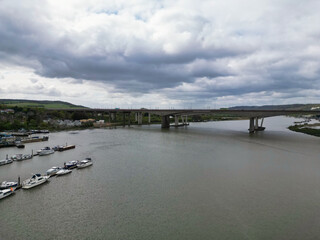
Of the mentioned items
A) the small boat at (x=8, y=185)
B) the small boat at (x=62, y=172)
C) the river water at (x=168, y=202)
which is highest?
the small boat at (x=8, y=185)

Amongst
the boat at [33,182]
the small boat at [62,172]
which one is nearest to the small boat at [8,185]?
the boat at [33,182]

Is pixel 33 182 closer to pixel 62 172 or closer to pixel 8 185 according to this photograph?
pixel 8 185

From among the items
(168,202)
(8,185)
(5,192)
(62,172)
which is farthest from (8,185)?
(168,202)

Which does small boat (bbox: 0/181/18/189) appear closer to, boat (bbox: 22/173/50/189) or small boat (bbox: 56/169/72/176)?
boat (bbox: 22/173/50/189)

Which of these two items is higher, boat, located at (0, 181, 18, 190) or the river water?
boat, located at (0, 181, 18, 190)

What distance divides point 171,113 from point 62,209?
5369cm

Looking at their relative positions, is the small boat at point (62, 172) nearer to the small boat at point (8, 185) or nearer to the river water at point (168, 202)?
the river water at point (168, 202)

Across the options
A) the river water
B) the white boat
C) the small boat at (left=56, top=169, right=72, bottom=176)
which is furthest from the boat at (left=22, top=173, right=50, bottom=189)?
the small boat at (left=56, top=169, right=72, bottom=176)

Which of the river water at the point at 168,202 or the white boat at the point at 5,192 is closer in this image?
the river water at the point at 168,202

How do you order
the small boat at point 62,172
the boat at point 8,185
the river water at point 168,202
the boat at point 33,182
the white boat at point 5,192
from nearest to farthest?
the river water at point 168,202 < the white boat at point 5,192 < the boat at point 8,185 < the boat at point 33,182 < the small boat at point 62,172

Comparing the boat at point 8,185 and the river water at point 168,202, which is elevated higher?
the boat at point 8,185

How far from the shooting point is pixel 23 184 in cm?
1520

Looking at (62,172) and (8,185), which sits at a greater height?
(8,185)

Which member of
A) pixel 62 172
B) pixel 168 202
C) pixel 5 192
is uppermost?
pixel 5 192
